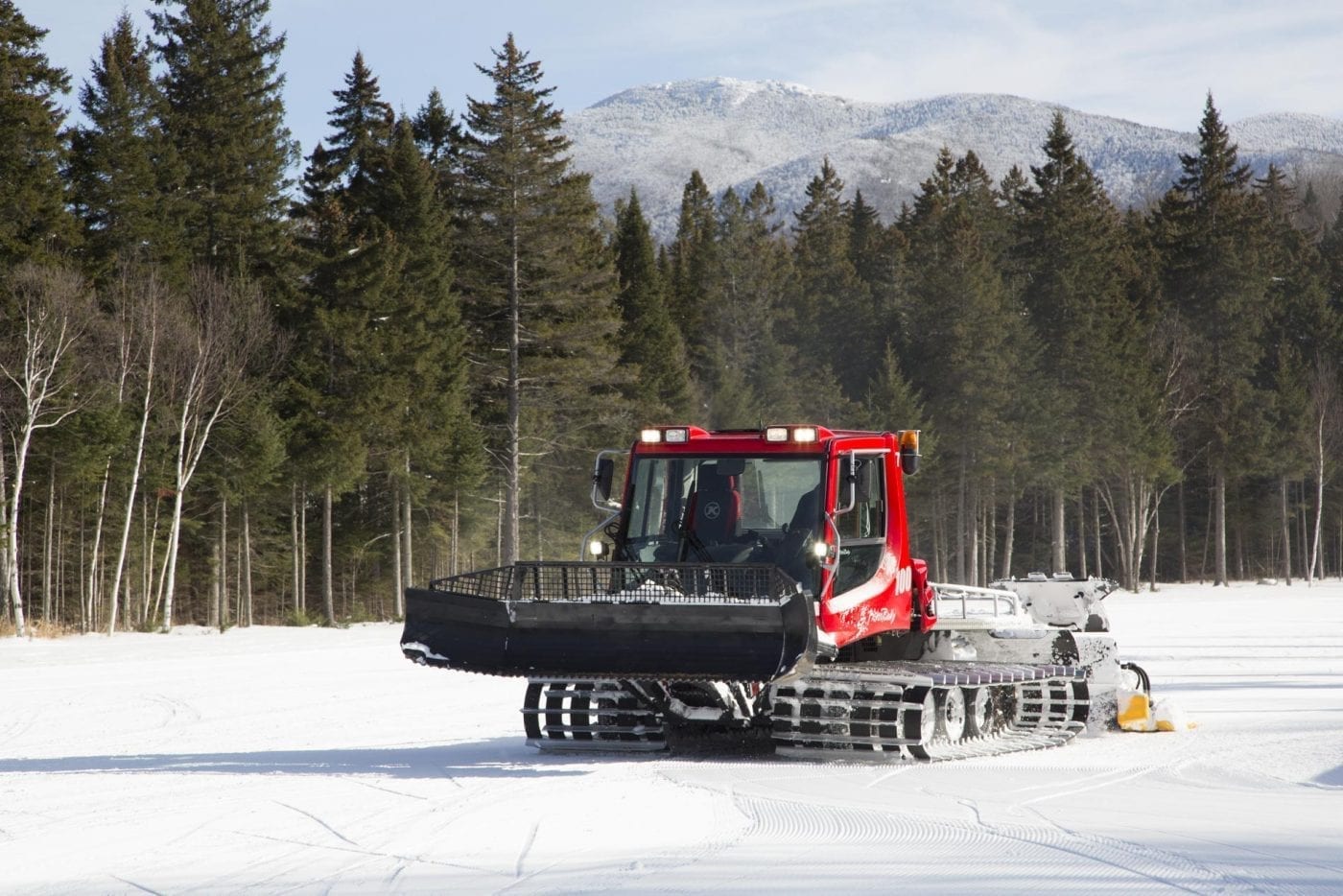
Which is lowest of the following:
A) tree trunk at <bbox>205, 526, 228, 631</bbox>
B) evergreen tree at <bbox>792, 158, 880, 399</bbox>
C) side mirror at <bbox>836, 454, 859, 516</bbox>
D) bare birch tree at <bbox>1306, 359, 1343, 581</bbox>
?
tree trunk at <bbox>205, 526, 228, 631</bbox>

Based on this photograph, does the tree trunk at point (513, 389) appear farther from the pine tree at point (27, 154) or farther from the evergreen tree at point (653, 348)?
the pine tree at point (27, 154)

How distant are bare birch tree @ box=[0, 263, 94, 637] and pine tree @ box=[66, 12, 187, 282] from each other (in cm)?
408

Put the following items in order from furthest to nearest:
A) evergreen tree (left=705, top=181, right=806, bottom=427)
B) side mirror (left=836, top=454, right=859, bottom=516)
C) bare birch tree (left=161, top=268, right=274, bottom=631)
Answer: evergreen tree (left=705, top=181, right=806, bottom=427) → bare birch tree (left=161, top=268, right=274, bottom=631) → side mirror (left=836, top=454, right=859, bottom=516)

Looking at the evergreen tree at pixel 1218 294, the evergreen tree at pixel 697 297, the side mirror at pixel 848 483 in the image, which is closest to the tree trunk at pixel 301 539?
the evergreen tree at pixel 697 297

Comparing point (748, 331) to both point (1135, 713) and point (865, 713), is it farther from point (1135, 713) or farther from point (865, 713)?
point (865, 713)

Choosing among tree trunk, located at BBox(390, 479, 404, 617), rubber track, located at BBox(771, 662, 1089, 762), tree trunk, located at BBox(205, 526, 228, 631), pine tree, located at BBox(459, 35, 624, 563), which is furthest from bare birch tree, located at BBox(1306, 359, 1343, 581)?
rubber track, located at BBox(771, 662, 1089, 762)

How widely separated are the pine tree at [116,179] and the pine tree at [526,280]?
Result: 26.7 ft

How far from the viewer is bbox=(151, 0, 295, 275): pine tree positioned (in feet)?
130

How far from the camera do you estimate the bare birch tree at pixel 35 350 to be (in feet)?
94.6

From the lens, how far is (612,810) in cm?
806

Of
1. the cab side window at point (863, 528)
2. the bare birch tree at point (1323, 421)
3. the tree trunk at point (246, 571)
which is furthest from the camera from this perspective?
the bare birch tree at point (1323, 421)

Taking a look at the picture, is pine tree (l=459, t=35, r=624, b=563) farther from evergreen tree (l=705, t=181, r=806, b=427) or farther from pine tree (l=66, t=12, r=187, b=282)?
evergreen tree (l=705, t=181, r=806, b=427)

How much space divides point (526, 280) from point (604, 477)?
29.8m

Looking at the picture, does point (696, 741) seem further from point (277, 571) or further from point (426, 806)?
point (277, 571)
